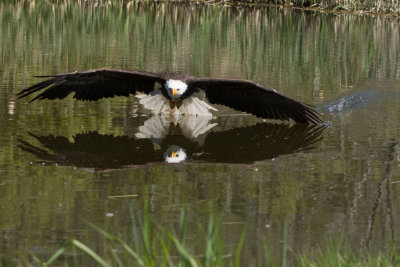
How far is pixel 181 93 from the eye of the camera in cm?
864

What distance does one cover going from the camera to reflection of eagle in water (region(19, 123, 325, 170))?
22.2 feet

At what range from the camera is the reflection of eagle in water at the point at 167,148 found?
22.2 feet

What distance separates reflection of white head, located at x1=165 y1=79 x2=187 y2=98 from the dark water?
39cm

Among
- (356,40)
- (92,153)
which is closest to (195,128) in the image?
(92,153)

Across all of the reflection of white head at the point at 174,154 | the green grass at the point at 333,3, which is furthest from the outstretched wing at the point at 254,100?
the green grass at the point at 333,3

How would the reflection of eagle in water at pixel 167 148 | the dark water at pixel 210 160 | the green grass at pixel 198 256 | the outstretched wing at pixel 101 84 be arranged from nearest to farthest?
the green grass at pixel 198 256, the dark water at pixel 210 160, the reflection of eagle in water at pixel 167 148, the outstretched wing at pixel 101 84

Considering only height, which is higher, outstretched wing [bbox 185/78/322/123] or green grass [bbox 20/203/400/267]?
outstretched wing [bbox 185/78/322/123]

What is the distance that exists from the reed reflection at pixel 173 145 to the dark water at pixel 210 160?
18mm

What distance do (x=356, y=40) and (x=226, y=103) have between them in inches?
407

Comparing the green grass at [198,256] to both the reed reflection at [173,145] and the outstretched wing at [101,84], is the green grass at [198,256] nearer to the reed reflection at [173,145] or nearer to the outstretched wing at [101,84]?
the reed reflection at [173,145]

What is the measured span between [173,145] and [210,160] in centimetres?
66

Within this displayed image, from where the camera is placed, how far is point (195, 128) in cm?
830

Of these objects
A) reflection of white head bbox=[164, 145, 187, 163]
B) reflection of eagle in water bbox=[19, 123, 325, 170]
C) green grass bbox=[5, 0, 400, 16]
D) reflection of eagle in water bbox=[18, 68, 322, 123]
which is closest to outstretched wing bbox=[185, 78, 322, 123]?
reflection of eagle in water bbox=[18, 68, 322, 123]

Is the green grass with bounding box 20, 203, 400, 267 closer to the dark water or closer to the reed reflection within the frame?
the dark water
